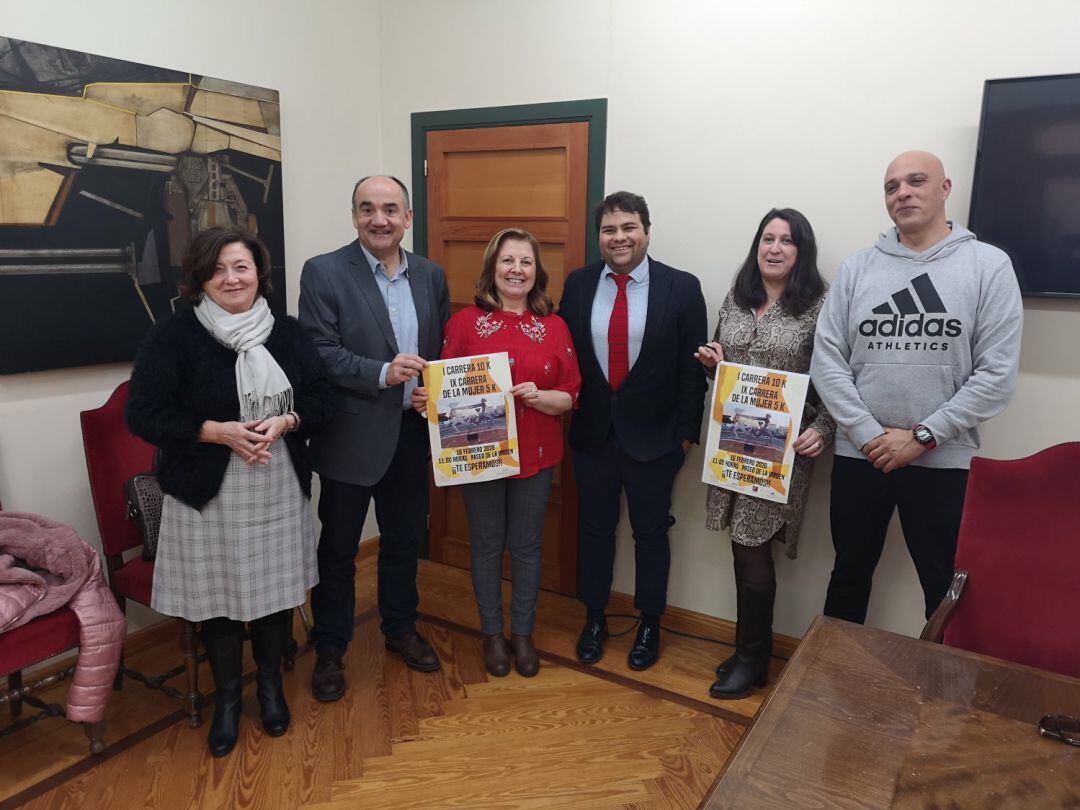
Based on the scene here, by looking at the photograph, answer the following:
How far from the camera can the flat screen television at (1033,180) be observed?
2.09 meters

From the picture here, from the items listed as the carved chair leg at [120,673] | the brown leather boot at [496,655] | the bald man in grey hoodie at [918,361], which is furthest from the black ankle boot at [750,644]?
the carved chair leg at [120,673]

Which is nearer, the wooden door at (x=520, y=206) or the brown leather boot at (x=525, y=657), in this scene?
the brown leather boot at (x=525, y=657)

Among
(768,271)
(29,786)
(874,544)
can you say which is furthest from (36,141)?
(874,544)

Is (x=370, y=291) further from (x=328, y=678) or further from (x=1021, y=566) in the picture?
(x=1021, y=566)

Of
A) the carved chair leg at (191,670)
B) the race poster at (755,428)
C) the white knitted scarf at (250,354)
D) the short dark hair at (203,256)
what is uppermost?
the short dark hair at (203,256)

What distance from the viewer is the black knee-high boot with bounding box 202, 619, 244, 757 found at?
7.16 feet

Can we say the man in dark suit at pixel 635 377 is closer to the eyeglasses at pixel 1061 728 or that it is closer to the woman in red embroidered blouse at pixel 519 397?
the woman in red embroidered blouse at pixel 519 397

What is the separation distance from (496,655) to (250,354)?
4.41ft

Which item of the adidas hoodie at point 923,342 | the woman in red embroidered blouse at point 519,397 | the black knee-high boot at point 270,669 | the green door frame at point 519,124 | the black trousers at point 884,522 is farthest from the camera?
the green door frame at point 519,124

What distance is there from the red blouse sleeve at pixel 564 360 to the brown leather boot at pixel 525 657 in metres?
0.89

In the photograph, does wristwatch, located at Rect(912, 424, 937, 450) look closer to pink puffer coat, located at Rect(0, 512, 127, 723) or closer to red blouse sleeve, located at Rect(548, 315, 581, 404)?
red blouse sleeve, located at Rect(548, 315, 581, 404)

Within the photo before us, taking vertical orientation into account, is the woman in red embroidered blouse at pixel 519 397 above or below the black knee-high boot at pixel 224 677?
above

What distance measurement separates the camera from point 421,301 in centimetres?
247

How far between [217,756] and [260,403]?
3.37 ft
